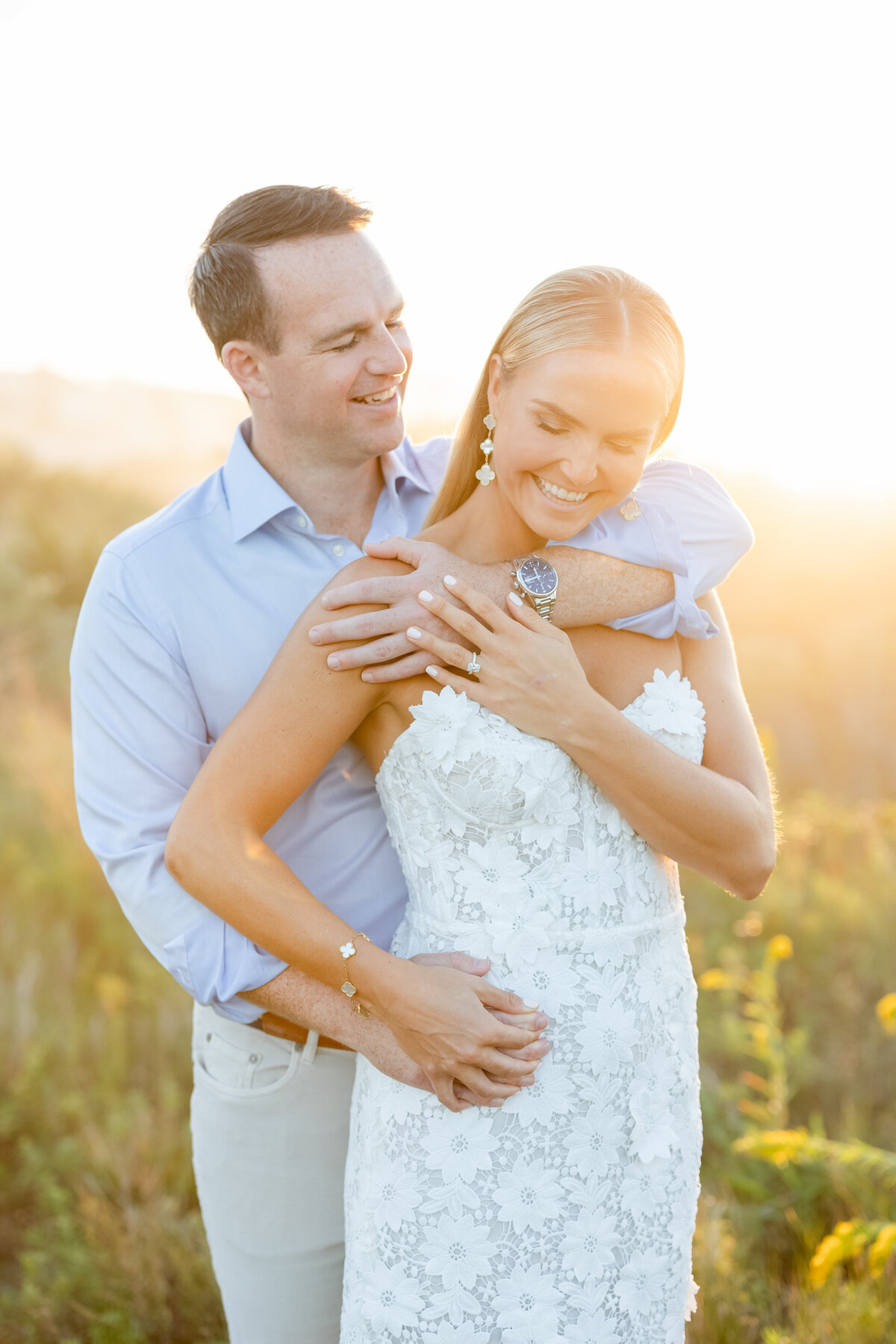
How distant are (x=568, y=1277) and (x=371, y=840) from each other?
89 cm

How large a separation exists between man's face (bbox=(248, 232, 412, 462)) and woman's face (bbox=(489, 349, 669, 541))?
473 millimetres

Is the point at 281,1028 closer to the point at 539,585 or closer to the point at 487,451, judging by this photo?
the point at 539,585

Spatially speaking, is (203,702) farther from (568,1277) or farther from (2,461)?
(2,461)

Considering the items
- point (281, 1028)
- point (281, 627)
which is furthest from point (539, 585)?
point (281, 1028)

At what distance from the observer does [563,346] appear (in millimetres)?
1825

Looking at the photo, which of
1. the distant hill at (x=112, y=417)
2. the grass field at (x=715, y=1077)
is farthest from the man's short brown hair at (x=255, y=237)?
the distant hill at (x=112, y=417)

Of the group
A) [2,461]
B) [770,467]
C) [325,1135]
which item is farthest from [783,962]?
[2,461]

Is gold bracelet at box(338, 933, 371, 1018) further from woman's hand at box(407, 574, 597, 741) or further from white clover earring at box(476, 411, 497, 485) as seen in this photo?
white clover earring at box(476, 411, 497, 485)

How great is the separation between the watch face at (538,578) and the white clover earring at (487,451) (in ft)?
0.72

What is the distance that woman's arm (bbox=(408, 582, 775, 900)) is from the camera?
5.84ft

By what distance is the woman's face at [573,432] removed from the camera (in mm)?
1816

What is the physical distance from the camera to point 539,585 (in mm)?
1916

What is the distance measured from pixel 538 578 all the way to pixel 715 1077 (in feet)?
8.82

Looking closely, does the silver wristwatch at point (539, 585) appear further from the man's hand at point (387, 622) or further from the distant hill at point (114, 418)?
the distant hill at point (114, 418)
